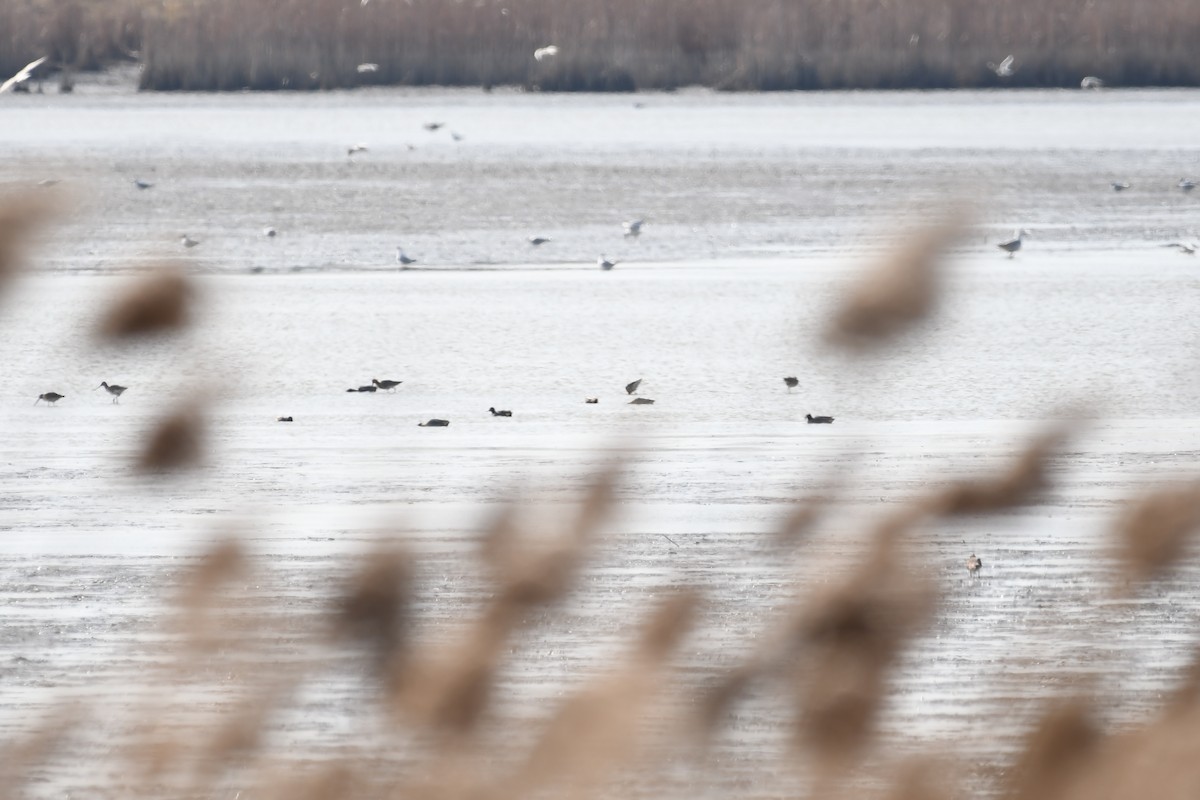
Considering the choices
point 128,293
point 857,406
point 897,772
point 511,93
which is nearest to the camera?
point 128,293

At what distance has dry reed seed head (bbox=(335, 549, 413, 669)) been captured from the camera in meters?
3.62

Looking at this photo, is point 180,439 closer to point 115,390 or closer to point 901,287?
point 901,287

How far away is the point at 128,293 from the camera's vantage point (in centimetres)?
307

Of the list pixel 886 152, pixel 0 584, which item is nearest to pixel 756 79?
pixel 886 152

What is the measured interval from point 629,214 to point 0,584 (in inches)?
439

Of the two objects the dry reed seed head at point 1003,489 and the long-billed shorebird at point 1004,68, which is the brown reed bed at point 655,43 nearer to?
the long-billed shorebird at point 1004,68

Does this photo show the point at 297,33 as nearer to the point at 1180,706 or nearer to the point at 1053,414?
the point at 1053,414

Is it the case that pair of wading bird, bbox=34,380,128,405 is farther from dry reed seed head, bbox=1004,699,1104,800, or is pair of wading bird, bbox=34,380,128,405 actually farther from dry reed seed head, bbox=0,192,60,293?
dry reed seed head, bbox=1004,699,1104,800

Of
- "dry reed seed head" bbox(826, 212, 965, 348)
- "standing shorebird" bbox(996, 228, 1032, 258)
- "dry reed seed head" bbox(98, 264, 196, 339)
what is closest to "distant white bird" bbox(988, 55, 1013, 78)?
"standing shorebird" bbox(996, 228, 1032, 258)

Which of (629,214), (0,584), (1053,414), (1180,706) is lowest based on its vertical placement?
(629,214)

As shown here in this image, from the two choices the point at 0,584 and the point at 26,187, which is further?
the point at 0,584

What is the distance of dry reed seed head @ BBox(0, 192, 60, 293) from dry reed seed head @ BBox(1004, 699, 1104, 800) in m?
1.70

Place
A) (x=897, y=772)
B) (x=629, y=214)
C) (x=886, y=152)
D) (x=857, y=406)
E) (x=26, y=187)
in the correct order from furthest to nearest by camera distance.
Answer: (x=886, y=152)
(x=629, y=214)
(x=857, y=406)
(x=897, y=772)
(x=26, y=187)

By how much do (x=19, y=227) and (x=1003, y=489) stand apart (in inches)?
161
